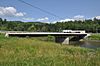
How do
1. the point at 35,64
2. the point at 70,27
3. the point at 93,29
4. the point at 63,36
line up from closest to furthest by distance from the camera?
the point at 35,64 < the point at 63,36 < the point at 93,29 < the point at 70,27

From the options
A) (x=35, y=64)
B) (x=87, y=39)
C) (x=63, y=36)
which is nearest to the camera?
(x=35, y=64)

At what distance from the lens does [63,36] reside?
107062mm

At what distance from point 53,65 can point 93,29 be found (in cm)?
15933

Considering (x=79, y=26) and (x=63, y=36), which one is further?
(x=79, y=26)

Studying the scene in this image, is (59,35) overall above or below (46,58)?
below

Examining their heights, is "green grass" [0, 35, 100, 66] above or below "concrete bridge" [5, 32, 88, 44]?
above

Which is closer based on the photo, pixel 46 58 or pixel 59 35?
pixel 46 58

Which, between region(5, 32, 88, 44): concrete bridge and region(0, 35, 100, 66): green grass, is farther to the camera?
region(5, 32, 88, 44): concrete bridge

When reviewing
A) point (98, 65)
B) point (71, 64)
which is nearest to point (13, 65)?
point (71, 64)

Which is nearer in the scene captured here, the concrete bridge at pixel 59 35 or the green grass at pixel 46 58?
the green grass at pixel 46 58

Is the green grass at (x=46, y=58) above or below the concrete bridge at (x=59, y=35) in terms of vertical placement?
above

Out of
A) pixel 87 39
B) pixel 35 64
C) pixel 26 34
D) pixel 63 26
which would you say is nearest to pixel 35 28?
pixel 63 26

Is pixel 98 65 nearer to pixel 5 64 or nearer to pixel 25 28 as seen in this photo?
pixel 5 64

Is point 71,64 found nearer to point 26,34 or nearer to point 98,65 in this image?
point 98,65
